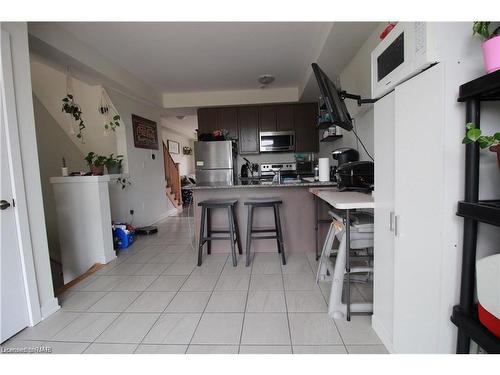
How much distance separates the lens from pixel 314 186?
277cm

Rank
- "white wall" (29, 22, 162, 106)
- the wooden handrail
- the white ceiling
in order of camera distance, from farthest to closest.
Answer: the wooden handrail, the white ceiling, "white wall" (29, 22, 162, 106)

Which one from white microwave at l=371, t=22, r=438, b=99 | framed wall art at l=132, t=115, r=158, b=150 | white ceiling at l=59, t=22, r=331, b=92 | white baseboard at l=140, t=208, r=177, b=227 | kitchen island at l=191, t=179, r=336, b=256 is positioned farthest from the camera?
white baseboard at l=140, t=208, r=177, b=227

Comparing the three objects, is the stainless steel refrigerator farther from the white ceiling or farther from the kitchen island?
the kitchen island

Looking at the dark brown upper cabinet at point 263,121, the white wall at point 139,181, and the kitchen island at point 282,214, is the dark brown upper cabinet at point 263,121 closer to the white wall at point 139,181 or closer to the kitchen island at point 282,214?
the white wall at point 139,181

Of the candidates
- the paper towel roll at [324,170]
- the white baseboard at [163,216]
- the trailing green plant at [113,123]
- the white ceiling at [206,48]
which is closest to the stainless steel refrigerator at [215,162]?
the white ceiling at [206,48]

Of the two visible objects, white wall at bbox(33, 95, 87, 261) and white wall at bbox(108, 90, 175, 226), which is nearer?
A: white wall at bbox(33, 95, 87, 261)

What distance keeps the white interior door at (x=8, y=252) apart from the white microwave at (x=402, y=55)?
2322 mm

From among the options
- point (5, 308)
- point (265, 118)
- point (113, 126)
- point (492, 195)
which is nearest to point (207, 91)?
point (265, 118)

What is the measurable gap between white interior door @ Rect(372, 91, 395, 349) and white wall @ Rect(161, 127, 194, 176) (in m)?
6.85

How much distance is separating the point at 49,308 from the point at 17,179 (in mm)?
997

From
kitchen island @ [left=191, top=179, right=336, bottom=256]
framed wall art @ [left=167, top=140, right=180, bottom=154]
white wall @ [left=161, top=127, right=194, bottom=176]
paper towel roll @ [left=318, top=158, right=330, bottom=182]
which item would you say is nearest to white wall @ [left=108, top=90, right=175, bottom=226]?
kitchen island @ [left=191, top=179, right=336, bottom=256]

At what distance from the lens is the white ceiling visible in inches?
102

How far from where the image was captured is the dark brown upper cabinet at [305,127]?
499 centimetres

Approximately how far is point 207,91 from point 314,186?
126 inches
